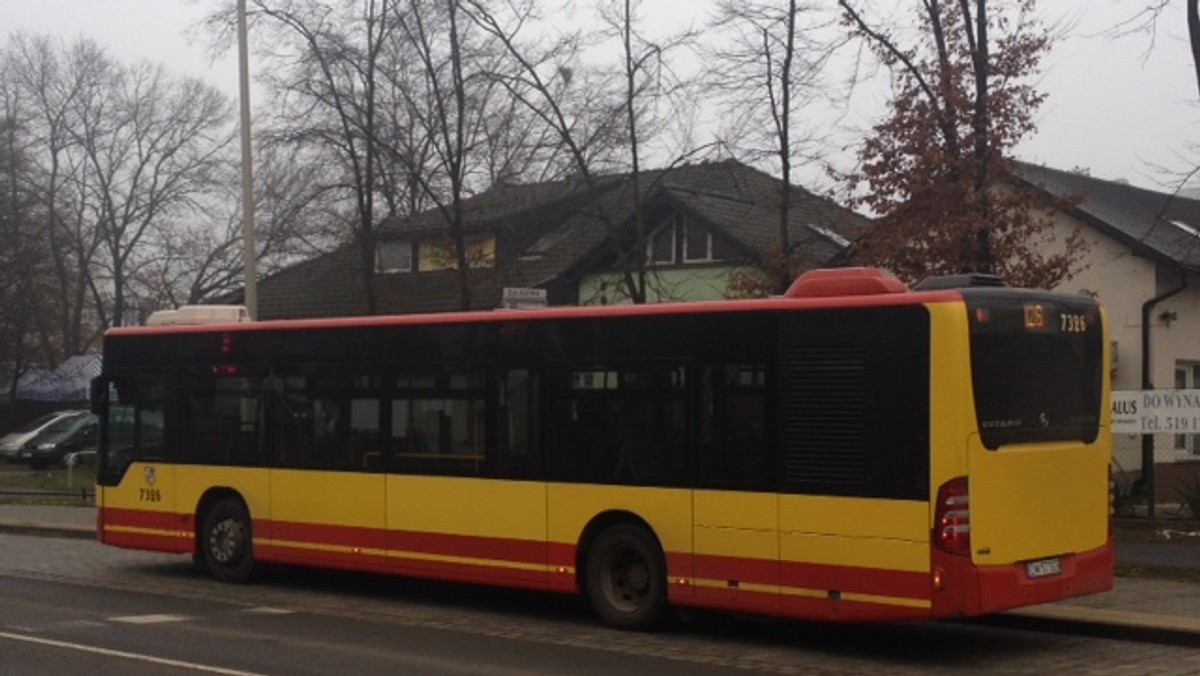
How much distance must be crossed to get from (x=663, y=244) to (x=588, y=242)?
2.12 m

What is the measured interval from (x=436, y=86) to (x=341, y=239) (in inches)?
209

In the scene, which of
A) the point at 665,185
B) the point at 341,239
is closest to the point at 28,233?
the point at 341,239

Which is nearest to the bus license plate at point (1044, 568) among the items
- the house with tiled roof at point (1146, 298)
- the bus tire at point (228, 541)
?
the bus tire at point (228, 541)

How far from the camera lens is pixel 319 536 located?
55.1ft

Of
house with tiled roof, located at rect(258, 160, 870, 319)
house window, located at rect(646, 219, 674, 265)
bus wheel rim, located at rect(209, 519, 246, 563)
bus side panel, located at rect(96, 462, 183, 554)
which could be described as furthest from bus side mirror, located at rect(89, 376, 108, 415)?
house window, located at rect(646, 219, 674, 265)

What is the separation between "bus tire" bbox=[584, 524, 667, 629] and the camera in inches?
545

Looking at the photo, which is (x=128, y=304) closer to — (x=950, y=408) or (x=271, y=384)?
(x=271, y=384)

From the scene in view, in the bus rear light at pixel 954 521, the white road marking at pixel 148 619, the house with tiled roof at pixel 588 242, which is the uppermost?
the house with tiled roof at pixel 588 242

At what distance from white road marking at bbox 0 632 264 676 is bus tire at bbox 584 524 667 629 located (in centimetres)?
371

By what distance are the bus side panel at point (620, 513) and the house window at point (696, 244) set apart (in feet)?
78.1

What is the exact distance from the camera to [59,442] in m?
47.7

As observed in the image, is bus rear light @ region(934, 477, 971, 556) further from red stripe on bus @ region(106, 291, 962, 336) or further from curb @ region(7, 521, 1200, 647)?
curb @ region(7, 521, 1200, 647)

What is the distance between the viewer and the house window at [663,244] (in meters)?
38.1

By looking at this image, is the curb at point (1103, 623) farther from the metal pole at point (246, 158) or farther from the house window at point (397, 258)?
the house window at point (397, 258)
